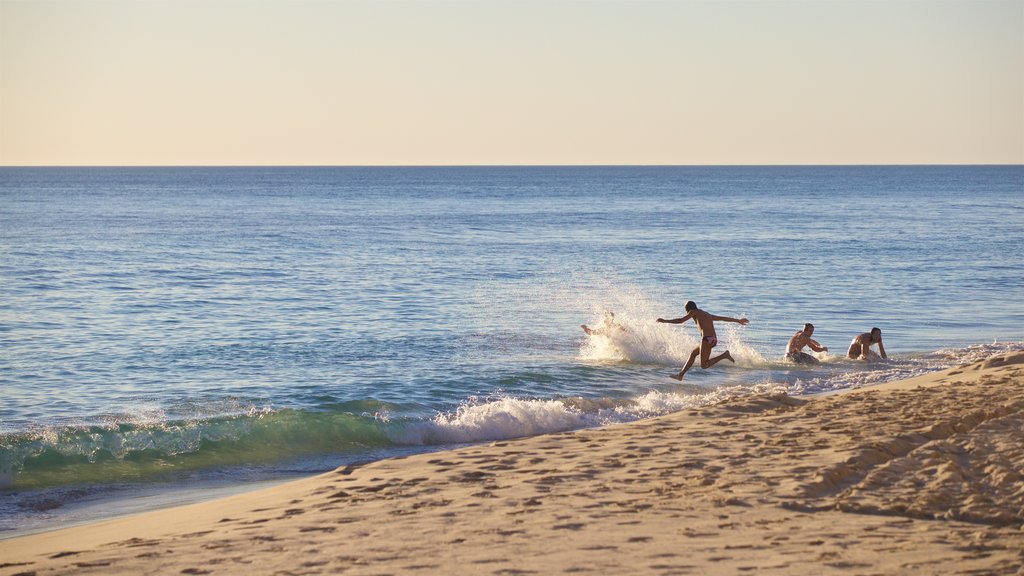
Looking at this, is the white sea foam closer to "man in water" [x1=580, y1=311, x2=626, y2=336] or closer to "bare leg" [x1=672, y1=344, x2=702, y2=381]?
"bare leg" [x1=672, y1=344, x2=702, y2=381]

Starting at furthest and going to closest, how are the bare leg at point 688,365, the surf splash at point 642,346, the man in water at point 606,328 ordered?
the man in water at point 606,328
the surf splash at point 642,346
the bare leg at point 688,365

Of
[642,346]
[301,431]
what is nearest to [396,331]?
[642,346]

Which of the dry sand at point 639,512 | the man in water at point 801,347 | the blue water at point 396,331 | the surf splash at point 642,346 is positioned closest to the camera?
the dry sand at point 639,512

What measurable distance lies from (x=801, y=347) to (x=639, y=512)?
12.2 m

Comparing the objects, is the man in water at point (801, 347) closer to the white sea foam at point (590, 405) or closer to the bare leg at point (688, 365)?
the white sea foam at point (590, 405)

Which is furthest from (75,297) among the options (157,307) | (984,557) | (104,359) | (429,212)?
(429,212)

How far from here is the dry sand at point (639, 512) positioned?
6.93m

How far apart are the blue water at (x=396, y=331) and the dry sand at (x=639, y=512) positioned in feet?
9.50

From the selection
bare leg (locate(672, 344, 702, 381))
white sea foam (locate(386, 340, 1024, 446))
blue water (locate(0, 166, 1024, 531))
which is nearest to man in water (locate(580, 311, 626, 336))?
blue water (locate(0, 166, 1024, 531))

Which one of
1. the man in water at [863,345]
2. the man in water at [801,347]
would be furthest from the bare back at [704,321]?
the man in water at [863,345]

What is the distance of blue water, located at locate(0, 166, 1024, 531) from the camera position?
44.2ft

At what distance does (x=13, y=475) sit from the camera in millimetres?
11727

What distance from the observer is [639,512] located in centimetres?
800

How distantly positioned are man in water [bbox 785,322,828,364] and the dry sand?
7469 millimetres
